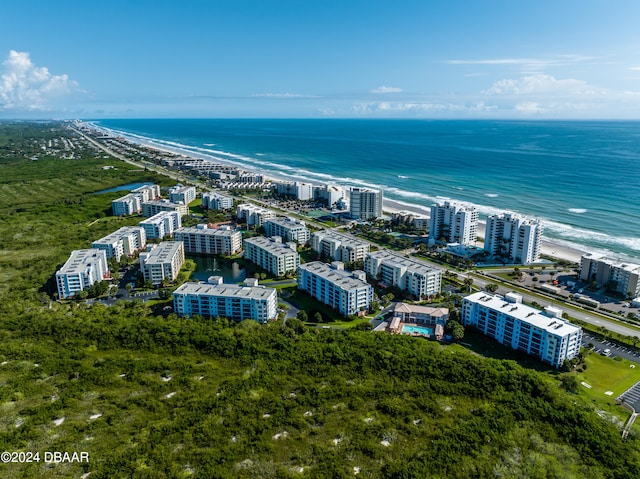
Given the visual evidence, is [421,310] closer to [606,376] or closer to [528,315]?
[528,315]

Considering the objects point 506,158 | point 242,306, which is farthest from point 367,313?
point 506,158

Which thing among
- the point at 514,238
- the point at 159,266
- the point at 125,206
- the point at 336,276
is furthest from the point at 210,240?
the point at 514,238

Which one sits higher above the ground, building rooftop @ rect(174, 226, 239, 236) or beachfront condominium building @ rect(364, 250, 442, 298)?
building rooftop @ rect(174, 226, 239, 236)

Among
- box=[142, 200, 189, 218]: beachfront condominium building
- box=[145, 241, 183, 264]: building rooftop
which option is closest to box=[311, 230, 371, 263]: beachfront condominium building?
box=[145, 241, 183, 264]: building rooftop

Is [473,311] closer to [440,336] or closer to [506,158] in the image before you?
[440,336]

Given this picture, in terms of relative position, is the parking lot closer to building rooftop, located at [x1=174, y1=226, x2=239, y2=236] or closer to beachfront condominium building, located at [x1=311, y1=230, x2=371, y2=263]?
beachfront condominium building, located at [x1=311, y1=230, x2=371, y2=263]

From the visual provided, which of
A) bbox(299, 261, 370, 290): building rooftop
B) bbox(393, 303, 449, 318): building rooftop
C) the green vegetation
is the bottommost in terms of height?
the green vegetation
